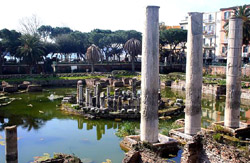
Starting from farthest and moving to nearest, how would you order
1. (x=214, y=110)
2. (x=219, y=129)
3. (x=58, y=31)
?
(x=58, y=31)
(x=214, y=110)
(x=219, y=129)

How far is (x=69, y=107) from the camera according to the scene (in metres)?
27.7

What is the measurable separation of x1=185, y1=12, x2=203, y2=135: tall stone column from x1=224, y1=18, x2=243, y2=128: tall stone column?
3.37 m

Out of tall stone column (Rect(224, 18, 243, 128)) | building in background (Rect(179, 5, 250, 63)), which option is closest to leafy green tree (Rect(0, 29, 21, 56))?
building in background (Rect(179, 5, 250, 63))

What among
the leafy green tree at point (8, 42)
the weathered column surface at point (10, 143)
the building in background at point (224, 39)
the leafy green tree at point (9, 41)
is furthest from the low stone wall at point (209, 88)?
the leafy green tree at point (8, 42)

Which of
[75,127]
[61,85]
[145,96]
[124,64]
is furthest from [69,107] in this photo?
[124,64]

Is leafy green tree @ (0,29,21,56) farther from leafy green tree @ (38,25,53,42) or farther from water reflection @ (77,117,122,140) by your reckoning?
water reflection @ (77,117,122,140)

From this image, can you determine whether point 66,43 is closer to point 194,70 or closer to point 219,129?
point 219,129

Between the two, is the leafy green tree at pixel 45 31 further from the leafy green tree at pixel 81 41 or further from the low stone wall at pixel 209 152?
the low stone wall at pixel 209 152

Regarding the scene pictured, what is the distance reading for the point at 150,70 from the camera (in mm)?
13492

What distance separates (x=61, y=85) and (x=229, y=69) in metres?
36.2

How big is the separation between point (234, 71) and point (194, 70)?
3.88 m

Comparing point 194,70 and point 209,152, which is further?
point 194,70

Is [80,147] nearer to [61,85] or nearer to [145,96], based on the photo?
[145,96]

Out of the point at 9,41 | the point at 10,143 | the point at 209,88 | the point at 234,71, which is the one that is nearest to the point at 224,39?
the point at 209,88
